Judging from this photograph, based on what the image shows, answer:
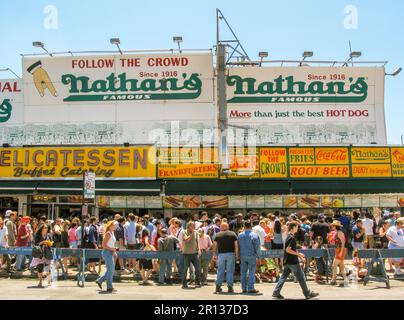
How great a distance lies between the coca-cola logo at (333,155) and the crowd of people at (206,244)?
233 inches

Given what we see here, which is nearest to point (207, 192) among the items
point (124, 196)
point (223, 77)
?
point (124, 196)

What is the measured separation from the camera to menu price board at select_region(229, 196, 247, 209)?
79.4ft

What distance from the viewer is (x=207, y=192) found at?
2350cm

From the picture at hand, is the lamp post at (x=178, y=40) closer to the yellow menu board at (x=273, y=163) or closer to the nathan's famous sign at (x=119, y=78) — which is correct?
the nathan's famous sign at (x=119, y=78)

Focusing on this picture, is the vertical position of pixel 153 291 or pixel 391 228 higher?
pixel 391 228

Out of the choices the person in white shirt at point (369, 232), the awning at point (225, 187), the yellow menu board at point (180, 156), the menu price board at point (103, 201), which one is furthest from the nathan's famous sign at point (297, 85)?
the person in white shirt at point (369, 232)

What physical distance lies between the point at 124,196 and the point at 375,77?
15.7 metres

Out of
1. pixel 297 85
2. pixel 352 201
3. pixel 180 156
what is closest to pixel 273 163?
pixel 352 201

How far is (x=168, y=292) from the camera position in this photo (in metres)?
12.4

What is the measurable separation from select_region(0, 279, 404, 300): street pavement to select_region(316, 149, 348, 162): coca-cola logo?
10587mm

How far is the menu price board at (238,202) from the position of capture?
79.4 feet

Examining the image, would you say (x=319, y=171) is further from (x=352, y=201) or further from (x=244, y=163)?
(x=244, y=163)
